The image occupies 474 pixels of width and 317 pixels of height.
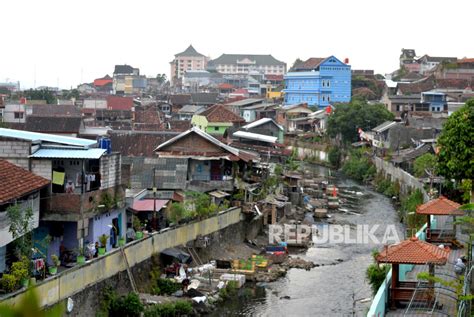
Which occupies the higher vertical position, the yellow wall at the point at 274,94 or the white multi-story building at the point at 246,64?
the white multi-story building at the point at 246,64

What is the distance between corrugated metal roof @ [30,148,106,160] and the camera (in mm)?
16922

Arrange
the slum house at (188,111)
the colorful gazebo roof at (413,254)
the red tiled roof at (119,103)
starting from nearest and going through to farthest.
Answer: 1. the colorful gazebo roof at (413,254)
2. the slum house at (188,111)
3. the red tiled roof at (119,103)

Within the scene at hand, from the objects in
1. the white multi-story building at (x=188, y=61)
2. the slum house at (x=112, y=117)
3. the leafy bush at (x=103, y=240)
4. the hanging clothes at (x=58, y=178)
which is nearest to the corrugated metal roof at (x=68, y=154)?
the hanging clothes at (x=58, y=178)

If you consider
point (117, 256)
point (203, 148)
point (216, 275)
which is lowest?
point (216, 275)

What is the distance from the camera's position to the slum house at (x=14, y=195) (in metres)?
13.8

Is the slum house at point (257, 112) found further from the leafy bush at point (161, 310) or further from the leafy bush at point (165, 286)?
the leafy bush at point (161, 310)

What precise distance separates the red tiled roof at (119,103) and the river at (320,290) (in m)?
40.0

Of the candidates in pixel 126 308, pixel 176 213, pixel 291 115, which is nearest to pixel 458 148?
pixel 176 213

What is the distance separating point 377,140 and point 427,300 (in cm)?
4008

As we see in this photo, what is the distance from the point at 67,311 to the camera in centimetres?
1432

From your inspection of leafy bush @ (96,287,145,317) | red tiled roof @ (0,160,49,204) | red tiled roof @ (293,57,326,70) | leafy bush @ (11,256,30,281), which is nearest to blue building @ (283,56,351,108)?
red tiled roof @ (293,57,326,70)

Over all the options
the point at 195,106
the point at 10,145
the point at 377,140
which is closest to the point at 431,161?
the point at 377,140

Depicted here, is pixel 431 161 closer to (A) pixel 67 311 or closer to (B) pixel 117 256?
(B) pixel 117 256

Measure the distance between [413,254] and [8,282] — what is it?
23.5ft
